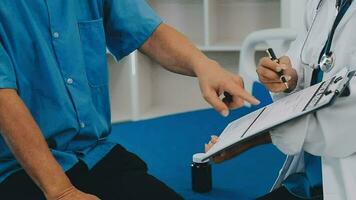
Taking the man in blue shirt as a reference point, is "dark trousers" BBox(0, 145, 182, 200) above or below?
below

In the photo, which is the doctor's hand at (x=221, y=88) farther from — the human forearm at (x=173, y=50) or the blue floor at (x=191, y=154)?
the blue floor at (x=191, y=154)

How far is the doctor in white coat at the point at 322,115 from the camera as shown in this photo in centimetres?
95

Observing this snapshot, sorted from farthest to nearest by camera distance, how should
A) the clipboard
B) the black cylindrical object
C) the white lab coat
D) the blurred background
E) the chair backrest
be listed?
the chair backrest < the blurred background < the black cylindrical object < the white lab coat < the clipboard

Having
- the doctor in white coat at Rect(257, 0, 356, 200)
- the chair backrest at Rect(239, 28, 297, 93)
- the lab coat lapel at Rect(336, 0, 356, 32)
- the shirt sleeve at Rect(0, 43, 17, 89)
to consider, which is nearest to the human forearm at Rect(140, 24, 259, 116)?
the doctor in white coat at Rect(257, 0, 356, 200)

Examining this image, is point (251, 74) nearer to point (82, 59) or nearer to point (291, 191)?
point (291, 191)

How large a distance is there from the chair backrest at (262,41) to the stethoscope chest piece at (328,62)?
961mm

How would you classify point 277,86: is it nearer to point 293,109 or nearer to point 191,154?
point 293,109

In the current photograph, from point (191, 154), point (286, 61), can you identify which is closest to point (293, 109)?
point (286, 61)

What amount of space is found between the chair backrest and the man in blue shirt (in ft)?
2.96

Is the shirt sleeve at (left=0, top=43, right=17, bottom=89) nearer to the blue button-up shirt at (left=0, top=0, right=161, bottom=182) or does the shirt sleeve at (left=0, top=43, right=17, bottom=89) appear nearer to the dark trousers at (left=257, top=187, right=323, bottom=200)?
the blue button-up shirt at (left=0, top=0, right=161, bottom=182)

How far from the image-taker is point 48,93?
107 cm

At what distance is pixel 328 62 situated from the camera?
103 cm

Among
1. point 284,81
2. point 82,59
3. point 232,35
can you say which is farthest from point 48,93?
point 232,35

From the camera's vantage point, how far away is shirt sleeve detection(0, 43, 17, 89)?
38.2 inches
